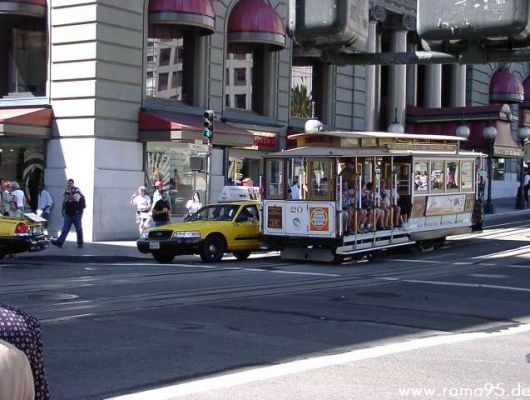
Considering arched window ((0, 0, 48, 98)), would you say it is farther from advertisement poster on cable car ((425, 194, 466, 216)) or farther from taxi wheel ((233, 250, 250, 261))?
advertisement poster on cable car ((425, 194, 466, 216))

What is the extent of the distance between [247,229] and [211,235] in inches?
46.6

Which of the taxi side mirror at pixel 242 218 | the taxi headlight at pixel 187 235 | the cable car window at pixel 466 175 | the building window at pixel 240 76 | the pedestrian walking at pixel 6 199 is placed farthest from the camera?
the building window at pixel 240 76

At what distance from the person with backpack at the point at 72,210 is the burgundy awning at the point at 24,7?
18.9 ft

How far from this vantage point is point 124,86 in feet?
78.6

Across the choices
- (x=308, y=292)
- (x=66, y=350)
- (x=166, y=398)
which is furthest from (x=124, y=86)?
(x=166, y=398)

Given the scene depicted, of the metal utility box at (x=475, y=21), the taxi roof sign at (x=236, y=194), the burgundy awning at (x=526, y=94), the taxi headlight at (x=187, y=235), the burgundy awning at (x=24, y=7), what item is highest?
the burgundy awning at (x=526, y=94)

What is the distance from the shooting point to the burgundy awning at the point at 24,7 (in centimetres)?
2311

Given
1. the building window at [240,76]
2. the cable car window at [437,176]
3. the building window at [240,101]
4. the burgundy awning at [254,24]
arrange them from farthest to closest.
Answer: the building window at [240,101] → the building window at [240,76] → the burgundy awning at [254,24] → the cable car window at [437,176]

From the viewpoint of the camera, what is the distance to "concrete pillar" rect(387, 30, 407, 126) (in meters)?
37.3

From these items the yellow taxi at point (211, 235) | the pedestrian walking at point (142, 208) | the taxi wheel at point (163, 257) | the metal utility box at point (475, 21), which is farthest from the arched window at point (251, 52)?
the metal utility box at point (475, 21)

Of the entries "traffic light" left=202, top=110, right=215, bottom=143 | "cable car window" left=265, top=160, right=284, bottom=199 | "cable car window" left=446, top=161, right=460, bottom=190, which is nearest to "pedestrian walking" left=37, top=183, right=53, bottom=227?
"traffic light" left=202, top=110, right=215, bottom=143

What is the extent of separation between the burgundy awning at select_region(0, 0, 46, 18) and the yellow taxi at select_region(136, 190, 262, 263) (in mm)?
8628

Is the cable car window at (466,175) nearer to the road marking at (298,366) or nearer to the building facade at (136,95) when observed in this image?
the building facade at (136,95)

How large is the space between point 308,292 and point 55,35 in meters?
14.3
